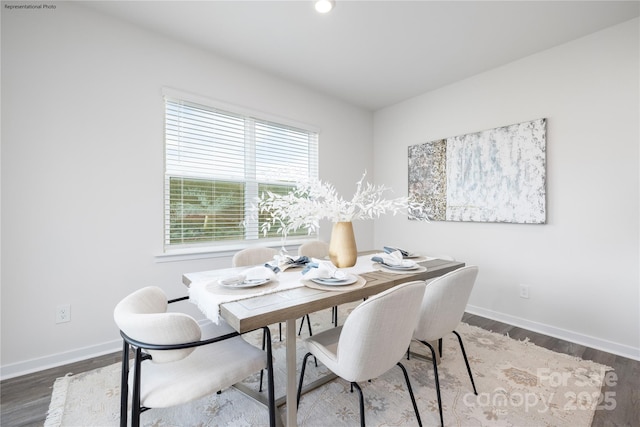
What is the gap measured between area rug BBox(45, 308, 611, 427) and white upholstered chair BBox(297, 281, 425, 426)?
0.52 meters

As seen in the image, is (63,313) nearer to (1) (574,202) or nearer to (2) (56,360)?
(2) (56,360)

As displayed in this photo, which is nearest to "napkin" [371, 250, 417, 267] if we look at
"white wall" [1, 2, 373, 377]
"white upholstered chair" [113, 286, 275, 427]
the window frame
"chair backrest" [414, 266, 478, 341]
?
"chair backrest" [414, 266, 478, 341]

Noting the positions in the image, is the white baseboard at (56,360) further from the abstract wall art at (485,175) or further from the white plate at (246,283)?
the abstract wall art at (485,175)

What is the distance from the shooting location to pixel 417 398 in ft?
5.69

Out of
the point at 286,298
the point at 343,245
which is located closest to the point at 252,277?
the point at 286,298

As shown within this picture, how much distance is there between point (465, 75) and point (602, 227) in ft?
6.39

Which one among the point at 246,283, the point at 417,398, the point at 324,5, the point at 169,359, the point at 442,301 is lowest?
the point at 417,398

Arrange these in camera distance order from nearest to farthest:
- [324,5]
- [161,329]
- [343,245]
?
[161,329]
[343,245]
[324,5]

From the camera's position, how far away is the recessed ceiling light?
2.02 metres

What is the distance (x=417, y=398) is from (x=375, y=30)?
272 centimetres

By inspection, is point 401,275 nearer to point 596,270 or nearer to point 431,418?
point 431,418

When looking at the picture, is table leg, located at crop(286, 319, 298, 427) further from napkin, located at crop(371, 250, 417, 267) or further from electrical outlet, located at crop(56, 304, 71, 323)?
electrical outlet, located at crop(56, 304, 71, 323)

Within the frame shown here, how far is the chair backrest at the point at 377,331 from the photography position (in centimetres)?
115

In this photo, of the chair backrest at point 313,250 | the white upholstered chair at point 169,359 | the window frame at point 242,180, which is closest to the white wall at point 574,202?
the chair backrest at point 313,250
